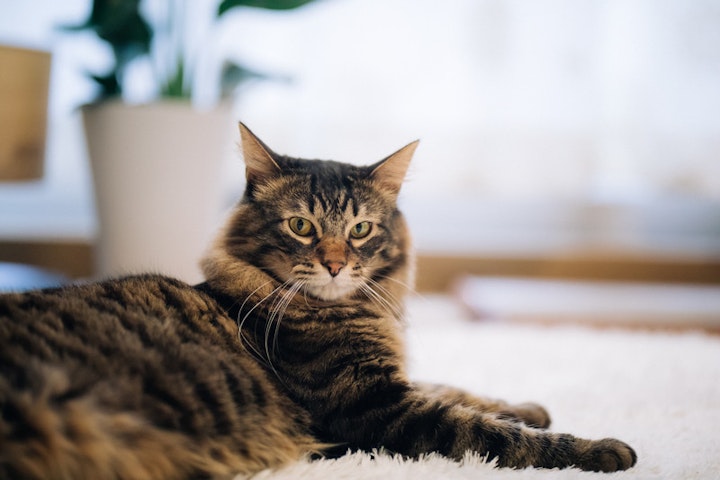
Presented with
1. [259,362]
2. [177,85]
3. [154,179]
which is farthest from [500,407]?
[177,85]

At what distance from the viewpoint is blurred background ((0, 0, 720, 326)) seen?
253cm

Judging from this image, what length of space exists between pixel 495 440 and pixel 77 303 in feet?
2.17

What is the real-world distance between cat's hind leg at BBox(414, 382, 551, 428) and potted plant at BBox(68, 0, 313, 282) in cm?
109

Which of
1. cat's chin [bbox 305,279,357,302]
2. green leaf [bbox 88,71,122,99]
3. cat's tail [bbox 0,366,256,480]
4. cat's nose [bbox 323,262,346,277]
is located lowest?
cat's tail [bbox 0,366,256,480]

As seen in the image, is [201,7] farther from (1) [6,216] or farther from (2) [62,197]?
(1) [6,216]

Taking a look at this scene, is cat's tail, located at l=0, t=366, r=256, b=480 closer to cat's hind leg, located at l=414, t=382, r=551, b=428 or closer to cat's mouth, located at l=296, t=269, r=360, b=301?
cat's mouth, located at l=296, t=269, r=360, b=301

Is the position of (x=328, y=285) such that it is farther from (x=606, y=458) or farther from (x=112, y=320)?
(x=606, y=458)

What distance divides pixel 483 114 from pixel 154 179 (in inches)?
55.9

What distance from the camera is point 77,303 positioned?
35.4 inches

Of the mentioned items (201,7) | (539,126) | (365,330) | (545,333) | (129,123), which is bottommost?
(545,333)

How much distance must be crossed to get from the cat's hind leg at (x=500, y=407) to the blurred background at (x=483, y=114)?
5.05 feet

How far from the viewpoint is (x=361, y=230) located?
1126mm

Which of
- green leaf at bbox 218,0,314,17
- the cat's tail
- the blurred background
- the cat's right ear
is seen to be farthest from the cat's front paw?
the blurred background

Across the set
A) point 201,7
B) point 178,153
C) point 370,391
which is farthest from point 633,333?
point 201,7
